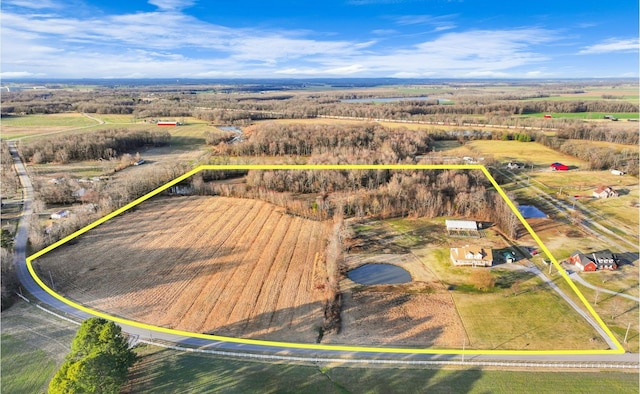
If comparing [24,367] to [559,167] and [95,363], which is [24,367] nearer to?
[95,363]

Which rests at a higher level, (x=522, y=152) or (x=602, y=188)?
(x=522, y=152)

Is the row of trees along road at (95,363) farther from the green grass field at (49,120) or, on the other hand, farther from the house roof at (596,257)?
the green grass field at (49,120)

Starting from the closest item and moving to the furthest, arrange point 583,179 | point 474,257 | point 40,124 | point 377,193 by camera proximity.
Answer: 1. point 474,257
2. point 377,193
3. point 583,179
4. point 40,124

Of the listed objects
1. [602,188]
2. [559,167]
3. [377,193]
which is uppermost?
[559,167]

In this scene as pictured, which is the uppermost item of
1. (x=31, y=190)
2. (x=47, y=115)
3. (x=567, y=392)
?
(x=47, y=115)

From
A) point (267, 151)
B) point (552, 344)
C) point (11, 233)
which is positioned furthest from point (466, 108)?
point (11, 233)

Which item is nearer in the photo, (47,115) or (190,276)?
(190,276)

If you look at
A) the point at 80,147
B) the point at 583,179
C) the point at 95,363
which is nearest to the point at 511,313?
the point at 95,363

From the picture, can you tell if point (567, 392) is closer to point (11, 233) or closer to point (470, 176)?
point (470, 176)
